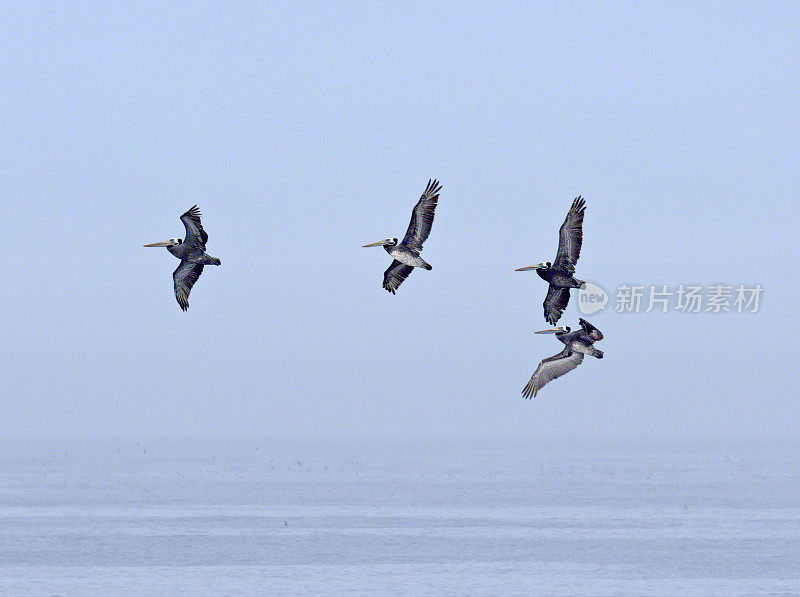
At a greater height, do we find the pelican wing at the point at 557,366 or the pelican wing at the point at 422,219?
the pelican wing at the point at 422,219

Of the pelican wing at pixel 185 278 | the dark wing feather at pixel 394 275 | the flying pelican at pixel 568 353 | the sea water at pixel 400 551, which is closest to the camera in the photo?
the pelican wing at pixel 185 278

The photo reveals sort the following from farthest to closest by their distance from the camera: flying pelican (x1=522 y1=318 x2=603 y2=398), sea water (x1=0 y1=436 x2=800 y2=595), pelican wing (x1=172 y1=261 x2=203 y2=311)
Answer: sea water (x1=0 y1=436 x2=800 y2=595) < flying pelican (x1=522 y1=318 x2=603 y2=398) < pelican wing (x1=172 y1=261 x2=203 y2=311)

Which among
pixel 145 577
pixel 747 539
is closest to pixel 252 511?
pixel 145 577

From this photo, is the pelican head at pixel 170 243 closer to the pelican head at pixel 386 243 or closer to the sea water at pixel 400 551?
the pelican head at pixel 386 243

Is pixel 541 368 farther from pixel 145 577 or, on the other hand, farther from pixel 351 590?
pixel 145 577

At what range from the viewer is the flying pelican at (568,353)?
101 feet

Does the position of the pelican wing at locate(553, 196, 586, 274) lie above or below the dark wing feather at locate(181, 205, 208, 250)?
above

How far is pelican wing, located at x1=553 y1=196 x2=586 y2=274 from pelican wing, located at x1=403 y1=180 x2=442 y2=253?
3786 mm

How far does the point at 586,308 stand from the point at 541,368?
3.28m

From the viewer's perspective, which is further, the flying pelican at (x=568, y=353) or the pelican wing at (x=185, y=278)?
the flying pelican at (x=568, y=353)

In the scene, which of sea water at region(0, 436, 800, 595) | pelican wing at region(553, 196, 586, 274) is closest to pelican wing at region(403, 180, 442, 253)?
pelican wing at region(553, 196, 586, 274)

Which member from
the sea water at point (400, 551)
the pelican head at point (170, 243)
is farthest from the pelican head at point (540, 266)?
the sea water at point (400, 551)

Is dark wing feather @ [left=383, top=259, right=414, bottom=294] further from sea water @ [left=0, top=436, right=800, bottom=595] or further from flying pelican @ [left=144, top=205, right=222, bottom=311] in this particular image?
sea water @ [left=0, top=436, right=800, bottom=595]

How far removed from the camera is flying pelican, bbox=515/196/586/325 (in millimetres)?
31703
